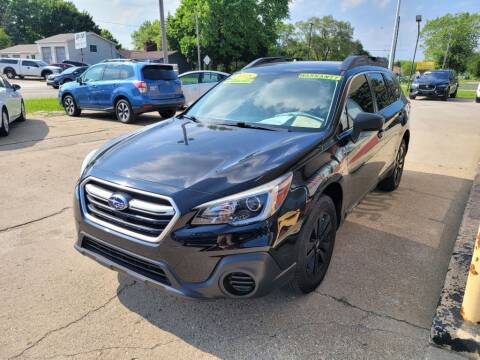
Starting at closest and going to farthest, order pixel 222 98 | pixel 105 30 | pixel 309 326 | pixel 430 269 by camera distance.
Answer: pixel 309 326
pixel 430 269
pixel 222 98
pixel 105 30

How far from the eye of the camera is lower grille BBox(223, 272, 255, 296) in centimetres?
233

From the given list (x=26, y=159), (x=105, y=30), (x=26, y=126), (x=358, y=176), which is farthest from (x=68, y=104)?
(x=105, y=30)

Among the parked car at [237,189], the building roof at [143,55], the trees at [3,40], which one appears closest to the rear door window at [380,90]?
the parked car at [237,189]

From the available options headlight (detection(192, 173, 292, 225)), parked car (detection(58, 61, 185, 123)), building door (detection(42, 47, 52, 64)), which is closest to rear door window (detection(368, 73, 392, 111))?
headlight (detection(192, 173, 292, 225))

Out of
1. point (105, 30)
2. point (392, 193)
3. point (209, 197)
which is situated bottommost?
point (392, 193)

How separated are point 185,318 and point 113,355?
54 centimetres

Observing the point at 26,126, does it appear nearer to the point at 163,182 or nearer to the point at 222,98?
the point at 222,98

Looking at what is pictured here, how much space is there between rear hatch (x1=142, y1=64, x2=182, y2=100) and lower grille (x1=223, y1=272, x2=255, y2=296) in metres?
9.51

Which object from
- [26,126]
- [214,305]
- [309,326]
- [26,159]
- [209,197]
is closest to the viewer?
[209,197]

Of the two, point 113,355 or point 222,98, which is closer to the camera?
point 113,355

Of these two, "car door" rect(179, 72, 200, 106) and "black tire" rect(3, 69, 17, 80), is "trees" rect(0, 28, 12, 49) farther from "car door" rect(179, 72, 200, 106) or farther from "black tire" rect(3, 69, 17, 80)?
"car door" rect(179, 72, 200, 106)

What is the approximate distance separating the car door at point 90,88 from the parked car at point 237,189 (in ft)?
29.6

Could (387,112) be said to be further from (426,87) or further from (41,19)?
(41,19)

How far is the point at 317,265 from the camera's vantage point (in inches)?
120
